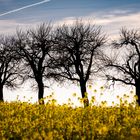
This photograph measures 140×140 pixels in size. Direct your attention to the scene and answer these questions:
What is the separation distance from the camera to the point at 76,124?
35.4 ft

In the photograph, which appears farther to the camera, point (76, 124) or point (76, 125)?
point (76, 124)

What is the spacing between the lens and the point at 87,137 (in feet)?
30.9

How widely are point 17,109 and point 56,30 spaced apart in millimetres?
30533

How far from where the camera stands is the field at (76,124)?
9.18 metres

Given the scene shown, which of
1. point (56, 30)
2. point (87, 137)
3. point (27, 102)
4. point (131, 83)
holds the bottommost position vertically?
point (87, 137)

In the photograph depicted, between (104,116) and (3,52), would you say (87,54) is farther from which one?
(104,116)

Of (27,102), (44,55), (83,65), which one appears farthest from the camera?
(44,55)

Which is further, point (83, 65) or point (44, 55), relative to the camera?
point (44, 55)

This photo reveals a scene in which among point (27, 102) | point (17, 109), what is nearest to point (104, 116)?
point (17, 109)

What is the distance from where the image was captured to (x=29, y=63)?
1929 inches

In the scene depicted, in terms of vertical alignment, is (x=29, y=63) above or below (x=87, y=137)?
above

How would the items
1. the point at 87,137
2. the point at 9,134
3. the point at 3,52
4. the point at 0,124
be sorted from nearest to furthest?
the point at 87,137
the point at 9,134
the point at 0,124
the point at 3,52

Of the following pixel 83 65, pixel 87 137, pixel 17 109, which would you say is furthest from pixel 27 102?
pixel 83 65

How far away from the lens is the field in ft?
30.1
